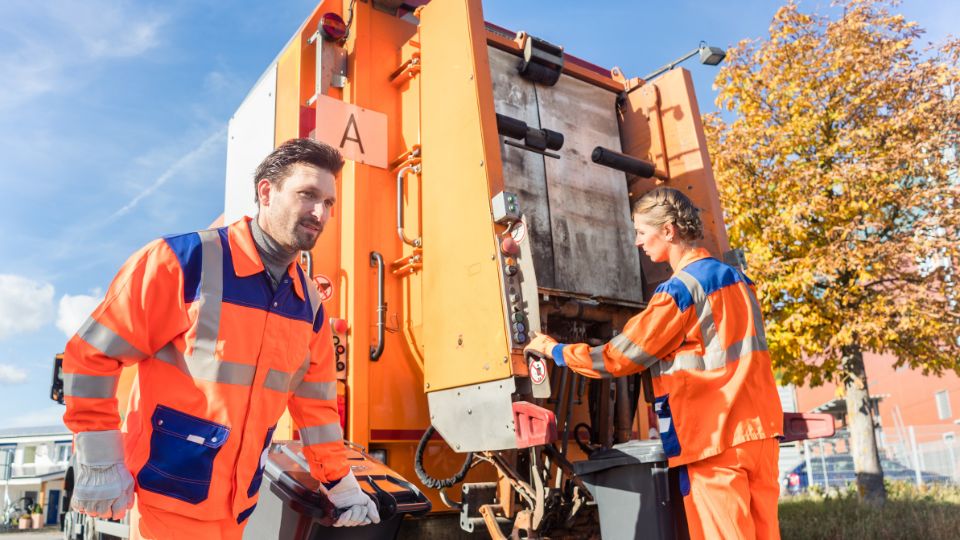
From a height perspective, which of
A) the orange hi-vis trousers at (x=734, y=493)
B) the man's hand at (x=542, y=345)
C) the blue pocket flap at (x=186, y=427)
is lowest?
the orange hi-vis trousers at (x=734, y=493)

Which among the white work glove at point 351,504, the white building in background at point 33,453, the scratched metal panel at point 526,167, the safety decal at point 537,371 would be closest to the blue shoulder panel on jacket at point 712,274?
the safety decal at point 537,371

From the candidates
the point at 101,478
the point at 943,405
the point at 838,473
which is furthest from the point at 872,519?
the point at 943,405

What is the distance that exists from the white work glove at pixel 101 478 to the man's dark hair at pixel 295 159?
0.79 metres

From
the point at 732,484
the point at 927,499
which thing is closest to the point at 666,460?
the point at 732,484

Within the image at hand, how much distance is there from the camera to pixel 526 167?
375cm

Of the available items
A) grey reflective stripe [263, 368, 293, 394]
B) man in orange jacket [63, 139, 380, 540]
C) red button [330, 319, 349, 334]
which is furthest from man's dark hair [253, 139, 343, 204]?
red button [330, 319, 349, 334]

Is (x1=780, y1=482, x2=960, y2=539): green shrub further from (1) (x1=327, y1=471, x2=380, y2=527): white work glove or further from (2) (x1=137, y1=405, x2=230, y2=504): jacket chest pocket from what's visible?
(2) (x1=137, y1=405, x2=230, y2=504): jacket chest pocket

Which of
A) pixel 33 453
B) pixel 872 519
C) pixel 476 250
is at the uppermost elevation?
pixel 33 453

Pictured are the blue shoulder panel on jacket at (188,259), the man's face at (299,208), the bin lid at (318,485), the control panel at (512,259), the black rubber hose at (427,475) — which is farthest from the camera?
the black rubber hose at (427,475)

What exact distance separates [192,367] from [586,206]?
2.61m

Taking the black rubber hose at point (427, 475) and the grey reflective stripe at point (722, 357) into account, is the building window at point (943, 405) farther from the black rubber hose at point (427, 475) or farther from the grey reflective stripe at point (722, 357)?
the grey reflective stripe at point (722, 357)

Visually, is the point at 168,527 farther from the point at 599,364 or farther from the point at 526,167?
the point at 526,167

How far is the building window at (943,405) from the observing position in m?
25.6

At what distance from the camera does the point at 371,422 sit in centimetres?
340
